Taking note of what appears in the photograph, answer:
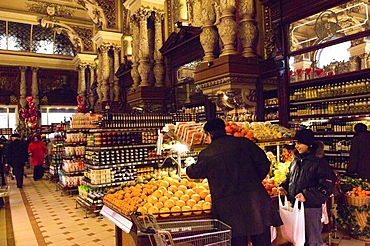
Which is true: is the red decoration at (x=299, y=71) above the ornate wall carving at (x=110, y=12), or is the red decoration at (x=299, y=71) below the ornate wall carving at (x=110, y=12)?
below

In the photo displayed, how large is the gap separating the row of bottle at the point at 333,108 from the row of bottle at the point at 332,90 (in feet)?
0.57

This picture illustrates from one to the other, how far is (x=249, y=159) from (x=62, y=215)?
518cm

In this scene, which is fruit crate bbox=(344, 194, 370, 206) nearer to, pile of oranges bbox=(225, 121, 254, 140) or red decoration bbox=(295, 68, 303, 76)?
pile of oranges bbox=(225, 121, 254, 140)

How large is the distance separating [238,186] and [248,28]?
15.2ft

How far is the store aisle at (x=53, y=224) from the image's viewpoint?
4789 millimetres

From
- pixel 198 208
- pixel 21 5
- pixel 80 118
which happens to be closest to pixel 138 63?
pixel 80 118

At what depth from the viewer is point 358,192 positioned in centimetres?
420

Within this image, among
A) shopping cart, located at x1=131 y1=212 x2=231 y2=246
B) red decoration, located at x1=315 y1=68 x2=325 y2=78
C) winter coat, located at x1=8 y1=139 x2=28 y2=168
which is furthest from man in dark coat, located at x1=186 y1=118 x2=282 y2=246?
winter coat, located at x1=8 y1=139 x2=28 y2=168

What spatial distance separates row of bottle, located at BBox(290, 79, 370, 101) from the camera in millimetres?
5406

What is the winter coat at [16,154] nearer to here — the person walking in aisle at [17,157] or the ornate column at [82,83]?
the person walking in aisle at [17,157]

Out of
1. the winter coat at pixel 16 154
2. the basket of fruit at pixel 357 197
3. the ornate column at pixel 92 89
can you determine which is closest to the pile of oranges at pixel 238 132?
the basket of fruit at pixel 357 197

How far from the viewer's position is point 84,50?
18.0 meters

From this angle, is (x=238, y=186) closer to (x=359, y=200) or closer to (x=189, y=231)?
(x=189, y=231)

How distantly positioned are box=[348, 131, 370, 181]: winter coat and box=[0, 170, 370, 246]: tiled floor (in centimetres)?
103
